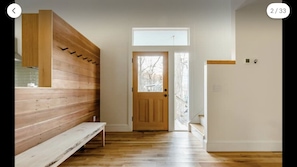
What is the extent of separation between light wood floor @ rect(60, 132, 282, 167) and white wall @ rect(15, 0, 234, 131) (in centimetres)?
108

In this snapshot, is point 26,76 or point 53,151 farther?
point 26,76

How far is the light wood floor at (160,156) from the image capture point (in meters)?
2.92

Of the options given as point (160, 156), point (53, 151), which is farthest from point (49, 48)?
point (160, 156)

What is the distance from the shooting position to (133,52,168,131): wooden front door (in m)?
5.19

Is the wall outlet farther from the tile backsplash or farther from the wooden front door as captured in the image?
the tile backsplash

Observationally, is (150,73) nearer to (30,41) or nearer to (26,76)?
(26,76)

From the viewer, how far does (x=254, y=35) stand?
355 cm

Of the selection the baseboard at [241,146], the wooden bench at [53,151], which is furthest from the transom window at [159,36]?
the wooden bench at [53,151]

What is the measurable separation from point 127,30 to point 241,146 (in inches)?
134

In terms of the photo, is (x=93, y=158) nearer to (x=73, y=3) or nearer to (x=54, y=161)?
(x=54, y=161)

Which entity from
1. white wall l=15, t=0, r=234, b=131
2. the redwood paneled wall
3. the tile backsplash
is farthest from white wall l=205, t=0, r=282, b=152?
the tile backsplash

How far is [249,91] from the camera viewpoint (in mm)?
3537

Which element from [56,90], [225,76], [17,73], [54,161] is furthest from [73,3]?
[54,161]

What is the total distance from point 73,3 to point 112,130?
3.09 meters
